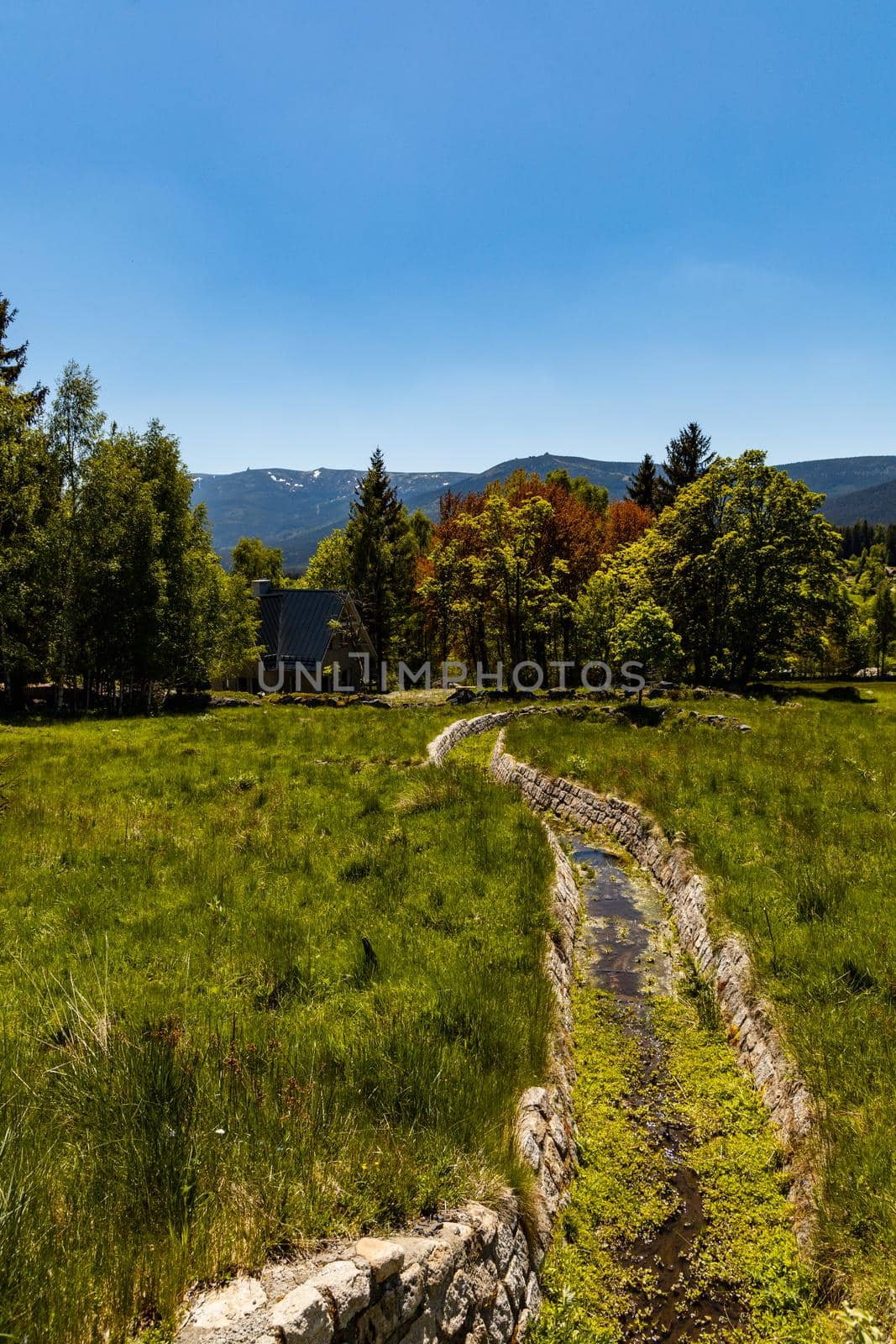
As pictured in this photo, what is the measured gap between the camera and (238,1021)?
6.14 metres

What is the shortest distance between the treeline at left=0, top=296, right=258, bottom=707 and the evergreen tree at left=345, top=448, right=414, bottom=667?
→ 20976mm

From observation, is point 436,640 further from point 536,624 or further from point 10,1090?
point 10,1090

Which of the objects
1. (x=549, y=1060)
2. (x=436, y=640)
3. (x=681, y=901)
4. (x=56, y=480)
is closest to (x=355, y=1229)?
(x=549, y=1060)

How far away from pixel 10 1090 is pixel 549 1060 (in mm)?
5161

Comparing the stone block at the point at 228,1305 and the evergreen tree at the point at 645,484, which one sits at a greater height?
the evergreen tree at the point at 645,484

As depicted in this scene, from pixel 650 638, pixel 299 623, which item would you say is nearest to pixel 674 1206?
pixel 650 638

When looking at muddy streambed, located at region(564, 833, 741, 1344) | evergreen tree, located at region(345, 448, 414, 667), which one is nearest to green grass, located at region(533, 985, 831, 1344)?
muddy streambed, located at region(564, 833, 741, 1344)

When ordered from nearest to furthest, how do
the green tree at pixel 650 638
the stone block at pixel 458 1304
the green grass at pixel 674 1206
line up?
the stone block at pixel 458 1304
the green grass at pixel 674 1206
the green tree at pixel 650 638

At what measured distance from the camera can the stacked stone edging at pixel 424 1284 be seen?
10.3ft

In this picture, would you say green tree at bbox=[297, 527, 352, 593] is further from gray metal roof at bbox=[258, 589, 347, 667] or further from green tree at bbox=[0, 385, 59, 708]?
green tree at bbox=[0, 385, 59, 708]

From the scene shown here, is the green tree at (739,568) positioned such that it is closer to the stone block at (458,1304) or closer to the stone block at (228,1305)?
the stone block at (458,1304)

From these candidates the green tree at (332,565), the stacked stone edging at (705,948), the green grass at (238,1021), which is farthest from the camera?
the green tree at (332,565)

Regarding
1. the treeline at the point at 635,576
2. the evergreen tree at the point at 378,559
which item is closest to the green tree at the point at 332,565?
the evergreen tree at the point at 378,559

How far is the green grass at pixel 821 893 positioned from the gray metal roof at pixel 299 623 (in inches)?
1198
